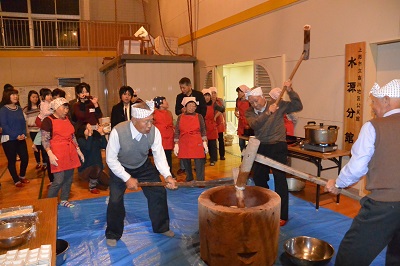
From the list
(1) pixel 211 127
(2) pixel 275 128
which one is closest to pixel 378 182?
(2) pixel 275 128

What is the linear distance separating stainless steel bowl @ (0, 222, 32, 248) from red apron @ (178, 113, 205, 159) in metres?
3.13

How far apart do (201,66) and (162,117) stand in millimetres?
4015

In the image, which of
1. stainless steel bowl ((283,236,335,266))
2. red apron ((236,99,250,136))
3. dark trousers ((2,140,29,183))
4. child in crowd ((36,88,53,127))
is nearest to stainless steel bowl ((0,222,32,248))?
stainless steel bowl ((283,236,335,266))

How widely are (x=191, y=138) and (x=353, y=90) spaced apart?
8.23 feet

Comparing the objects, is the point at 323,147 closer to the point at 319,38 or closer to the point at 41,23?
the point at 319,38

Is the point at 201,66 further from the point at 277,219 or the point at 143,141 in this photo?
the point at 277,219

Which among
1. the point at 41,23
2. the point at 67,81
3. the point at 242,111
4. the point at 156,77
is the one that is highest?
the point at 41,23

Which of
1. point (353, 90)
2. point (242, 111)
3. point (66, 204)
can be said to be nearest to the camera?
point (66, 204)

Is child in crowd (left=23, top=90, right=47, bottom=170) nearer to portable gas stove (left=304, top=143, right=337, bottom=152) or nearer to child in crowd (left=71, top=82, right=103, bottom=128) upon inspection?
child in crowd (left=71, top=82, right=103, bottom=128)

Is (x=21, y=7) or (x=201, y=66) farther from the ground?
(x=21, y=7)

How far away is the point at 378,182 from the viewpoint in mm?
2209

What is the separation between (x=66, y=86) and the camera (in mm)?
12688

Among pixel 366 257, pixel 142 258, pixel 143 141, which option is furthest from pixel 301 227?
pixel 143 141

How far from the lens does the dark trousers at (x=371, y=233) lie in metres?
2.20
